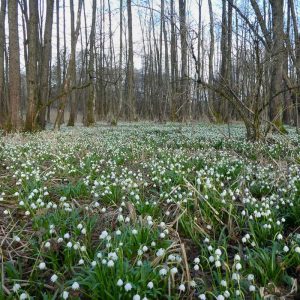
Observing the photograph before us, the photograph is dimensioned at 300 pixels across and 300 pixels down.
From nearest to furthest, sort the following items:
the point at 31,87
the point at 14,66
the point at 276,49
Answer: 1. the point at 276,49
2. the point at 14,66
3. the point at 31,87

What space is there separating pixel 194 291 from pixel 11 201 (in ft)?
10.1

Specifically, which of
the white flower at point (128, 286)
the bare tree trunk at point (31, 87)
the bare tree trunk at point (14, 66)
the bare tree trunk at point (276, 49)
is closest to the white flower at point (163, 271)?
the white flower at point (128, 286)

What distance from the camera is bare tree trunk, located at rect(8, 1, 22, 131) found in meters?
13.9

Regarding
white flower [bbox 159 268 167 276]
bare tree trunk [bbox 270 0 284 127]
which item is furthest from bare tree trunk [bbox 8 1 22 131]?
white flower [bbox 159 268 167 276]

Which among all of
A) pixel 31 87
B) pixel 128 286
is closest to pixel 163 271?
pixel 128 286

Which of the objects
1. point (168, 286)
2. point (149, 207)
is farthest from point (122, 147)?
point (168, 286)

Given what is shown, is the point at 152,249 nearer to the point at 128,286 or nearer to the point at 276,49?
the point at 128,286

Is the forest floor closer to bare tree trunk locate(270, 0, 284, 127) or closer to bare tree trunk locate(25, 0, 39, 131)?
bare tree trunk locate(270, 0, 284, 127)

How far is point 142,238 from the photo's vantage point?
307cm

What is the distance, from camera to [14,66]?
14156 mm

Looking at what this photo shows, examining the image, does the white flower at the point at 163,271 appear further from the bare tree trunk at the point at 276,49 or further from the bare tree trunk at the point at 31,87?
the bare tree trunk at the point at 31,87

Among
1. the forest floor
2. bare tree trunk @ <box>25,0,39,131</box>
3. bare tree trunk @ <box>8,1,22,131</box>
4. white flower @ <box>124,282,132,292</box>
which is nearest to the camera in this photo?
white flower @ <box>124,282,132,292</box>

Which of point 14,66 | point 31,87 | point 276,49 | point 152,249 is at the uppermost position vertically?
point 14,66

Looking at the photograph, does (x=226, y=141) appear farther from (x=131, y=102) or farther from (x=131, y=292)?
(x=131, y=102)
